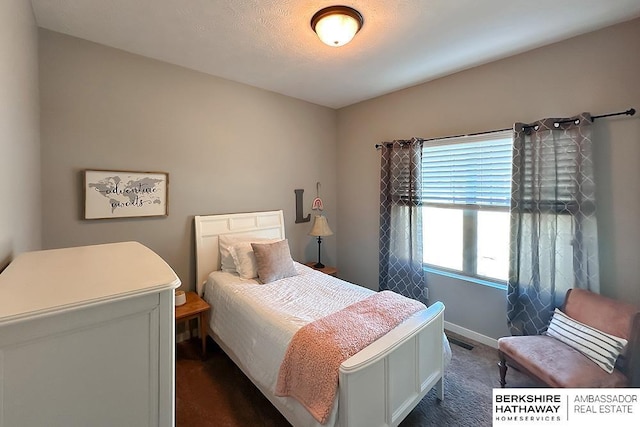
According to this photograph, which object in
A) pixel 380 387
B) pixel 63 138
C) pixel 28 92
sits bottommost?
pixel 380 387

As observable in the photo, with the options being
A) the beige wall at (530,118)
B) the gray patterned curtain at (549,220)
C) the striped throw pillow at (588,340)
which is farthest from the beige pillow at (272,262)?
the striped throw pillow at (588,340)

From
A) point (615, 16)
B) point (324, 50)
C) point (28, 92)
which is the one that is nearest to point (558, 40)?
point (615, 16)

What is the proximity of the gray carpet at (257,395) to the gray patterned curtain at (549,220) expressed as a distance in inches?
19.3

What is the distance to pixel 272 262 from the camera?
2.57 m

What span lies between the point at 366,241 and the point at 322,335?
7.31ft

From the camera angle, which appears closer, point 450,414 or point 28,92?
point 28,92

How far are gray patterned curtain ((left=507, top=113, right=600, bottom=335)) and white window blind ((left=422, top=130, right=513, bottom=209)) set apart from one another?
0.17 metres

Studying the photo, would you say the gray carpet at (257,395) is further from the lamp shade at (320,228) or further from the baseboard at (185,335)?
the lamp shade at (320,228)

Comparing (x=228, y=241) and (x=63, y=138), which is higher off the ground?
(x=63, y=138)

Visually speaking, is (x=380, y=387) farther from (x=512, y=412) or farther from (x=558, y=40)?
(x=558, y=40)

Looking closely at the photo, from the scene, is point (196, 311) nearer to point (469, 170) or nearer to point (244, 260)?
→ point (244, 260)

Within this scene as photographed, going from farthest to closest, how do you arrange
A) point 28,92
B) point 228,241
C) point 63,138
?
point 228,241 < point 63,138 < point 28,92

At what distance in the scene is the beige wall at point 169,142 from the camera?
210 cm

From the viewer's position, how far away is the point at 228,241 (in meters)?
2.83
